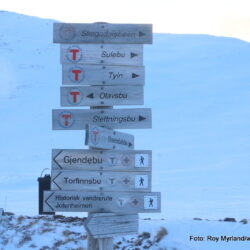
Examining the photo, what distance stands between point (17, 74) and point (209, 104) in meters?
15.8

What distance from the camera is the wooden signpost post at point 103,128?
576 centimetres

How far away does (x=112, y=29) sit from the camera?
603 centimetres

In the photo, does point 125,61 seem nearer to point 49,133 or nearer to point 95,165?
point 95,165

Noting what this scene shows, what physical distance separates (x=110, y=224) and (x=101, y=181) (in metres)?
0.33

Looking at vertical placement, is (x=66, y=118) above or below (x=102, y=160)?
above

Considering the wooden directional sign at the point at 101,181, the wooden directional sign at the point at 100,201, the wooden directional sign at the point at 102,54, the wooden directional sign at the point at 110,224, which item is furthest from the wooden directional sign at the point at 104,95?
the wooden directional sign at the point at 110,224

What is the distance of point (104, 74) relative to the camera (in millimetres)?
5957

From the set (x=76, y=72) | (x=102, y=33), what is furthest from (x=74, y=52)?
(x=102, y=33)

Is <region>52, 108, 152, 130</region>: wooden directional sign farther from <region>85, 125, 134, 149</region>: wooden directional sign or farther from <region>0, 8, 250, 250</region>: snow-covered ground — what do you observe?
<region>0, 8, 250, 250</region>: snow-covered ground

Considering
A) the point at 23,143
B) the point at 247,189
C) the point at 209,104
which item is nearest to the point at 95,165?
the point at 247,189

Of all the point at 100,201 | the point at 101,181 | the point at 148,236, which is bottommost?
the point at 148,236

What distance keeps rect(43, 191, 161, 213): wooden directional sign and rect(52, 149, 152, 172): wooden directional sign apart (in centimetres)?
20

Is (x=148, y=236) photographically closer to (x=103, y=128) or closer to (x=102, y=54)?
(x=103, y=128)

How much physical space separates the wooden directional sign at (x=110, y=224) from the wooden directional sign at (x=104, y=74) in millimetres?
1036
